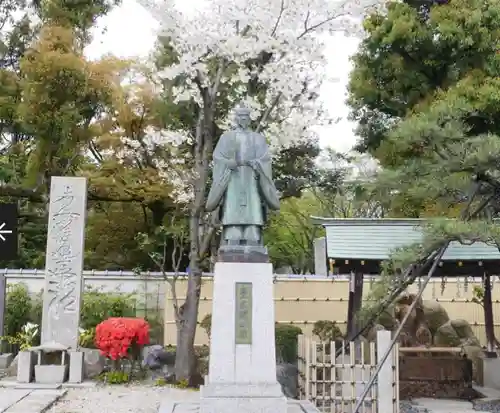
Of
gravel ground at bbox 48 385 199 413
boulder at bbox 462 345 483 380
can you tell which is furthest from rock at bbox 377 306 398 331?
gravel ground at bbox 48 385 199 413

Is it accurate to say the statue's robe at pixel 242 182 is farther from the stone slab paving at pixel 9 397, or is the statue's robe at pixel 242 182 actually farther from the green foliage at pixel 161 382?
the green foliage at pixel 161 382

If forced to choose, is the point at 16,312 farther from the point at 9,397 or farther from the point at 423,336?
the point at 423,336

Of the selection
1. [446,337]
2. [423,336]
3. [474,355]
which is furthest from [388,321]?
[474,355]

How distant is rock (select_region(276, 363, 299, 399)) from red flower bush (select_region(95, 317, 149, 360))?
88.1 inches

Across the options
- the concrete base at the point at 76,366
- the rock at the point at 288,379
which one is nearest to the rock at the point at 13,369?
the concrete base at the point at 76,366

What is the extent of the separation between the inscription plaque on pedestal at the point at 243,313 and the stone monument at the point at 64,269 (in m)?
4.08

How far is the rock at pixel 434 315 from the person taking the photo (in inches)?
516

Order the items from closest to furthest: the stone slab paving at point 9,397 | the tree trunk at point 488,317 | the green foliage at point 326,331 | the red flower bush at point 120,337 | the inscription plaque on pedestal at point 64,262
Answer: the stone slab paving at point 9,397
the red flower bush at point 120,337
the inscription plaque on pedestal at point 64,262
the tree trunk at point 488,317
the green foliage at point 326,331

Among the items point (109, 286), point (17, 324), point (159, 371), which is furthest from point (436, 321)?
point (17, 324)

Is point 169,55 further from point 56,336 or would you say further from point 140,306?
point 56,336

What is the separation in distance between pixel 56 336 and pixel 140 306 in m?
3.45

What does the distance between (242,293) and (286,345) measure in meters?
5.20

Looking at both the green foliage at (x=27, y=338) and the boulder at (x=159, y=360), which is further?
the boulder at (x=159, y=360)

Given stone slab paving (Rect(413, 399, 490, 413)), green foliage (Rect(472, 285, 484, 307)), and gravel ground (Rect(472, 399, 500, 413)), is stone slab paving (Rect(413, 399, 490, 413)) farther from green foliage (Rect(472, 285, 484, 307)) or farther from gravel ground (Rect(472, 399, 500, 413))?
green foliage (Rect(472, 285, 484, 307))
